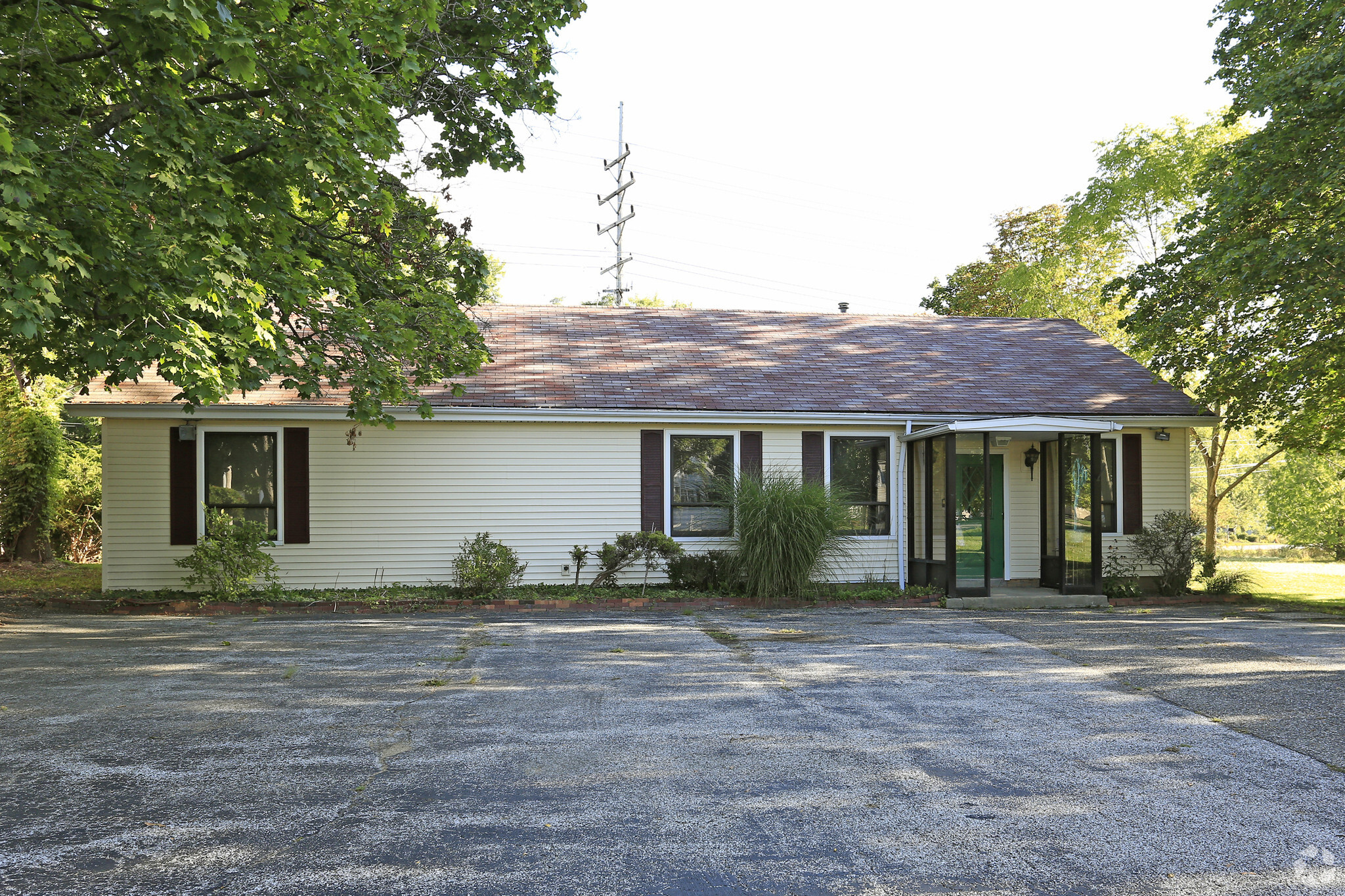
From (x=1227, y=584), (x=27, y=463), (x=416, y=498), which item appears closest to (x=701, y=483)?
(x=416, y=498)

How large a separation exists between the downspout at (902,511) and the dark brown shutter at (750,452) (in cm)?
228

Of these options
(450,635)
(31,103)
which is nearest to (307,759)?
(450,635)

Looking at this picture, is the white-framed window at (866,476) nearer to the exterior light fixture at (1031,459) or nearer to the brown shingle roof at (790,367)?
the brown shingle roof at (790,367)

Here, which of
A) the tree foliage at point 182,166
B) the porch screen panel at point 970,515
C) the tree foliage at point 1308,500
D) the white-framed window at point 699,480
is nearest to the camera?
the tree foliage at point 182,166

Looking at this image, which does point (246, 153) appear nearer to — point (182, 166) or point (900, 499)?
point (182, 166)

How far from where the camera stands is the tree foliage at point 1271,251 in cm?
1154

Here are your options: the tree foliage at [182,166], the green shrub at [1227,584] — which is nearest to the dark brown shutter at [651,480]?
the tree foliage at [182,166]

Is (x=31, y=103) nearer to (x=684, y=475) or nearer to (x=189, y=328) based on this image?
(x=189, y=328)

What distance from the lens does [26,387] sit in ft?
52.7

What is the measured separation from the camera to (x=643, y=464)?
1350 centimetres

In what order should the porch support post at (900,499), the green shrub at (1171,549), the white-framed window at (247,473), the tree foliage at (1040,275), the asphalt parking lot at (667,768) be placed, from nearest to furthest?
the asphalt parking lot at (667,768), the white-framed window at (247,473), the green shrub at (1171,549), the porch support post at (900,499), the tree foliage at (1040,275)

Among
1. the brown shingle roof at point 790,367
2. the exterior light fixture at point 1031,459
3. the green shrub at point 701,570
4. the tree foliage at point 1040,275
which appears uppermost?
the tree foliage at point 1040,275

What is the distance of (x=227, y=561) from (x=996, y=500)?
11716 mm

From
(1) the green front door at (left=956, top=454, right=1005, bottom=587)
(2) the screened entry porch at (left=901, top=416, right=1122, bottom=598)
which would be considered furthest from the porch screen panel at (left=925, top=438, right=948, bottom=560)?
(1) the green front door at (left=956, top=454, right=1005, bottom=587)
